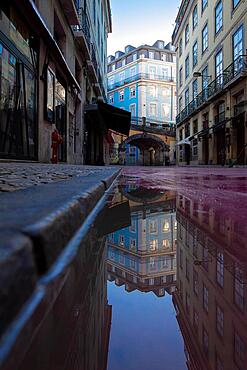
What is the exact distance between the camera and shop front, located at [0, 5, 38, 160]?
265 inches

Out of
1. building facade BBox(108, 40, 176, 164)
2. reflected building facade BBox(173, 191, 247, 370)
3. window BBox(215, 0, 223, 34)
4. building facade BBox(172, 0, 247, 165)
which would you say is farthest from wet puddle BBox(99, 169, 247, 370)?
building facade BBox(108, 40, 176, 164)

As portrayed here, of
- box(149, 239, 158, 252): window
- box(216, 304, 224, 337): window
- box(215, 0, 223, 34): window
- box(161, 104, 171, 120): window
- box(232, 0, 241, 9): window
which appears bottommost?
box(216, 304, 224, 337): window

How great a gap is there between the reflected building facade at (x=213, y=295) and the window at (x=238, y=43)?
17925mm

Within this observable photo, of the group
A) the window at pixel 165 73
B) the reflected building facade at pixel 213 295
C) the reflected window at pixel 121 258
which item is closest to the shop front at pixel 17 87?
the reflected window at pixel 121 258

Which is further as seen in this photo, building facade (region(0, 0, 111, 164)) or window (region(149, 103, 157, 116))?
window (region(149, 103, 157, 116))

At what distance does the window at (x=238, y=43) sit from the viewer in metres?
17.0

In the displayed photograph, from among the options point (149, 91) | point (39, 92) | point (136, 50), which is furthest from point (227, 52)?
point (136, 50)

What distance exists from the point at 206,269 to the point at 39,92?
8386 mm

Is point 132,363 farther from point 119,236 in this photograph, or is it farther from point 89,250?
point 119,236

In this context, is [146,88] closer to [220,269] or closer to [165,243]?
[165,243]

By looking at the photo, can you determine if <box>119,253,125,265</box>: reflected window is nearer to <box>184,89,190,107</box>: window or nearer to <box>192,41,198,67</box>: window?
<box>192,41,198,67</box>: window

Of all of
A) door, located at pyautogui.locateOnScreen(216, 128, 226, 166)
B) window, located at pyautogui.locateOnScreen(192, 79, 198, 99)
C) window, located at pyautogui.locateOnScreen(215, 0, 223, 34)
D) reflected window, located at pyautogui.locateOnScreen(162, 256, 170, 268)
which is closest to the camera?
reflected window, located at pyautogui.locateOnScreen(162, 256, 170, 268)

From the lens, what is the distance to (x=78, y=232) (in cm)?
Result: 125

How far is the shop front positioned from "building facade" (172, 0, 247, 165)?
9.79m
